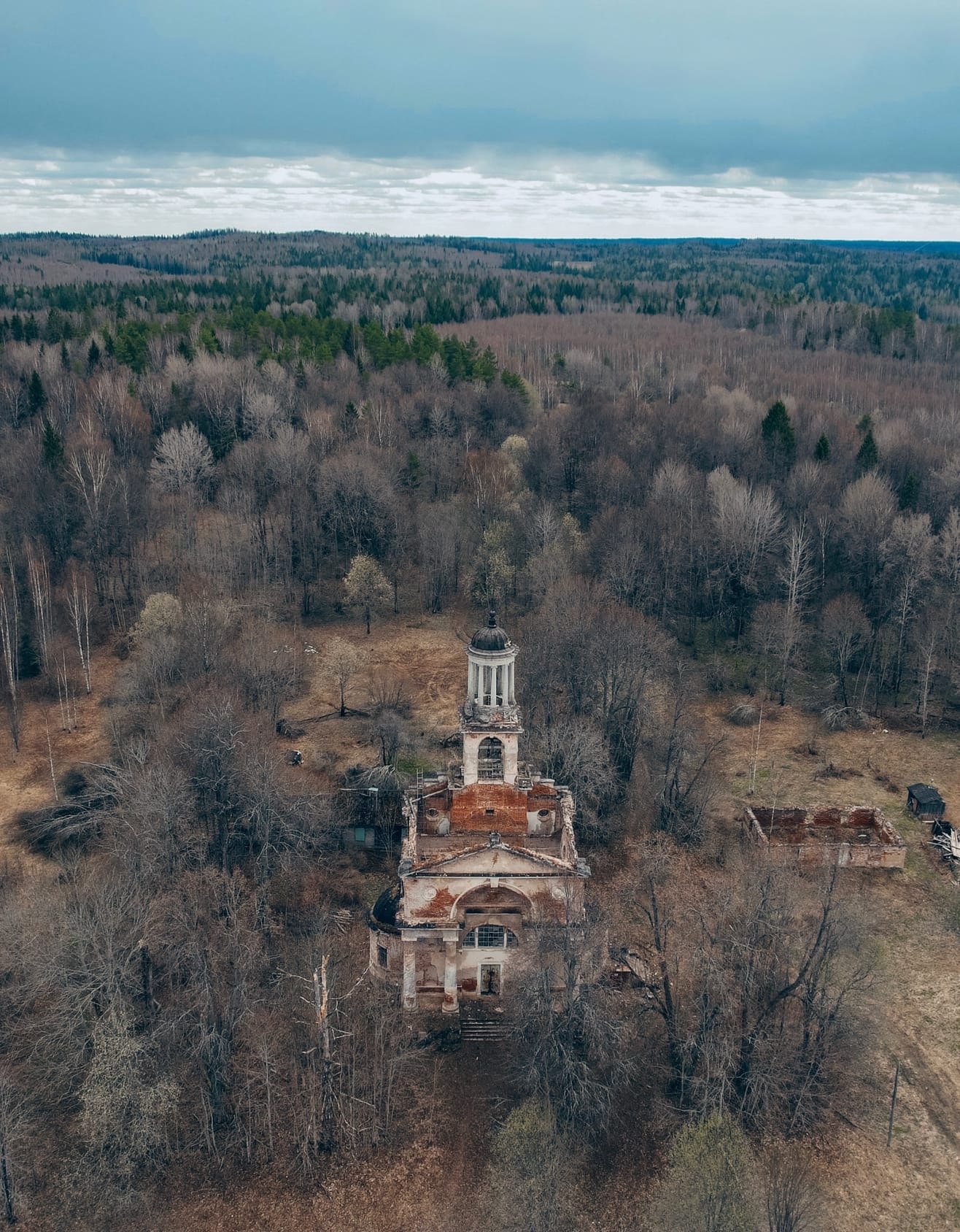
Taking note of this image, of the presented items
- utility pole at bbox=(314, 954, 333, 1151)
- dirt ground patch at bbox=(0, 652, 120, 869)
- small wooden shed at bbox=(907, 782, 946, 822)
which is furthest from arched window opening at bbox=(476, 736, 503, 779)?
small wooden shed at bbox=(907, 782, 946, 822)

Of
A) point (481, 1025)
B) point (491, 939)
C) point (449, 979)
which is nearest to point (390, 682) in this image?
point (491, 939)

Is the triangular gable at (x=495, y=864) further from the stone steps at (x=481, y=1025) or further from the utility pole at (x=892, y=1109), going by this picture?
the utility pole at (x=892, y=1109)

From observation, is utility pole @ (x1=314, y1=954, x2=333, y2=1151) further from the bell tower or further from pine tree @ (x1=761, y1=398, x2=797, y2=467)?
pine tree @ (x1=761, y1=398, x2=797, y2=467)

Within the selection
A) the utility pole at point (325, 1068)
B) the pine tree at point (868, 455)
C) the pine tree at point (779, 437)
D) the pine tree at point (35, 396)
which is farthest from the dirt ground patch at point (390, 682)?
the pine tree at point (35, 396)

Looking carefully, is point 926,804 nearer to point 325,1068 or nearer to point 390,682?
point 390,682

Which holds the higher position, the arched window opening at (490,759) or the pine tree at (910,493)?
the pine tree at (910,493)

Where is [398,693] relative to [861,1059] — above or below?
above
